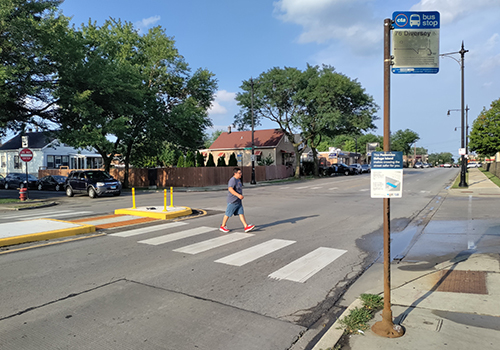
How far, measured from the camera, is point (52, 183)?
31.6 m

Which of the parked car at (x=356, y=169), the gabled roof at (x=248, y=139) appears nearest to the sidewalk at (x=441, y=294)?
the gabled roof at (x=248, y=139)

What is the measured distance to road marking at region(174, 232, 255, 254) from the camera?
761 cm

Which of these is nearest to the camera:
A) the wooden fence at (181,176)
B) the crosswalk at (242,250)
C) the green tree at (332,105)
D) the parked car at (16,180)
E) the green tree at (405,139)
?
the crosswalk at (242,250)

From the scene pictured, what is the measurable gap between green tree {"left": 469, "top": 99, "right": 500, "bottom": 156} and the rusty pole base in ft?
120

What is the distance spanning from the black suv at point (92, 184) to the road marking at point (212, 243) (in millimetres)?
15990

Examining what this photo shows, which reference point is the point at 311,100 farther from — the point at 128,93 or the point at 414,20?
the point at 414,20

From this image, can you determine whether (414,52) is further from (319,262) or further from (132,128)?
(132,128)

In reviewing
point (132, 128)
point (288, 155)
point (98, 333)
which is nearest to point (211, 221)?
point (98, 333)

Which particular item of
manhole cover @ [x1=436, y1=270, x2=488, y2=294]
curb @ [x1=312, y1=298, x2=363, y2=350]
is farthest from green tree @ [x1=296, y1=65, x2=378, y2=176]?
curb @ [x1=312, y1=298, x2=363, y2=350]

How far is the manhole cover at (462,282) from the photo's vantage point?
5043mm

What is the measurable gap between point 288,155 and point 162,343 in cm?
5023

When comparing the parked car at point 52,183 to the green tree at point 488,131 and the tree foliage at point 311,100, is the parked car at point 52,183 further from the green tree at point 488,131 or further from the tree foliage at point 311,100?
the green tree at point 488,131

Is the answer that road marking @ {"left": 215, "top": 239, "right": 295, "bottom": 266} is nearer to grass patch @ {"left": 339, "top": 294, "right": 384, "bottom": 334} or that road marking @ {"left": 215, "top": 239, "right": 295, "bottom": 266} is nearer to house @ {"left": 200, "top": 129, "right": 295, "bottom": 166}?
grass patch @ {"left": 339, "top": 294, "right": 384, "bottom": 334}

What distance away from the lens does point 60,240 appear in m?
8.68
